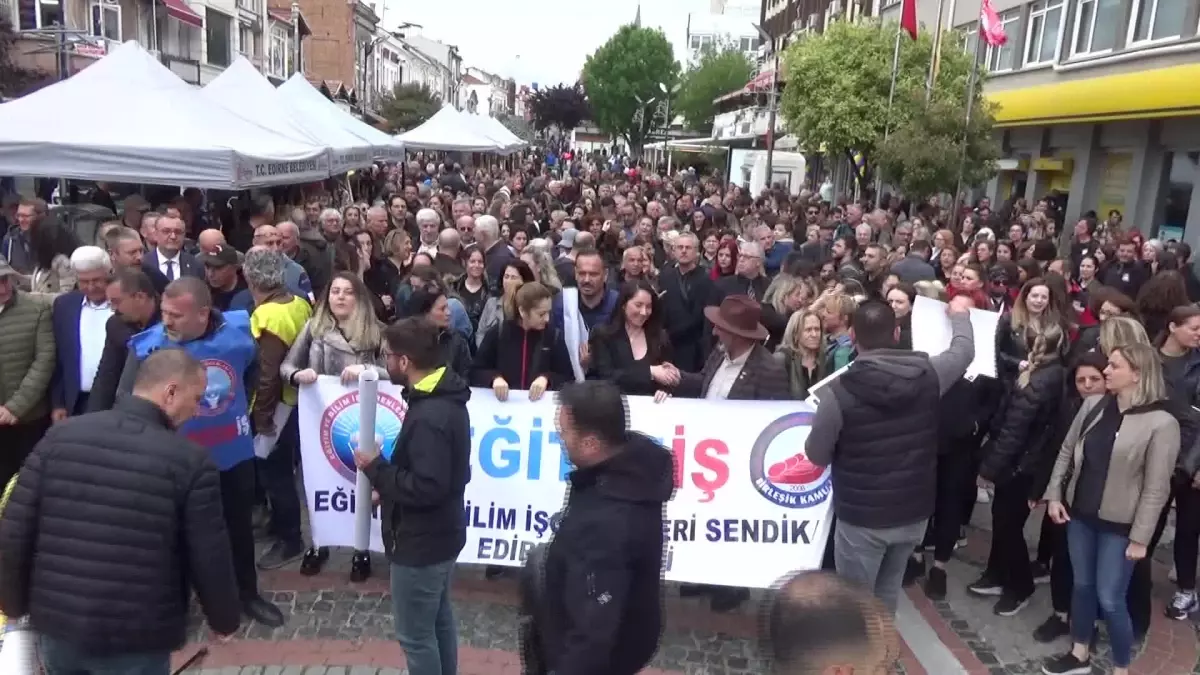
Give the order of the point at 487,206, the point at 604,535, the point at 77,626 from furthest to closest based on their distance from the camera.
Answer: the point at 487,206, the point at 77,626, the point at 604,535

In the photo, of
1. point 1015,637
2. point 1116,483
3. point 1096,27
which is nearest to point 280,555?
point 1015,637

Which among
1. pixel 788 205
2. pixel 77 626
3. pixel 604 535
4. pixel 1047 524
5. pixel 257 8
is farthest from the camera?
pixel 257 8

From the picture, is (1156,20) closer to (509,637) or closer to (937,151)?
(937,151)

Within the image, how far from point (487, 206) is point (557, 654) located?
38.0ft

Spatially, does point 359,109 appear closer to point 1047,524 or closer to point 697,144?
point 697,144

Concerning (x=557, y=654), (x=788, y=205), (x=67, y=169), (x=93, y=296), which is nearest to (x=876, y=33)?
(x=788, y=205)

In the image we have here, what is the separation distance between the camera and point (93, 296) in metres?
5.11

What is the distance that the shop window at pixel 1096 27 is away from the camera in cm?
2013

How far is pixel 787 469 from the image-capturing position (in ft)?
16.5

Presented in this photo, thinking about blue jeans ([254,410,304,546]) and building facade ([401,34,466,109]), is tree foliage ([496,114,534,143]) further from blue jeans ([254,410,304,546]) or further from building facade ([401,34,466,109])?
blue jeans ([254,410,304,546])

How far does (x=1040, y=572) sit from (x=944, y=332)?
79.9 inches

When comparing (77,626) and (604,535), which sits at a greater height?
(604,535)

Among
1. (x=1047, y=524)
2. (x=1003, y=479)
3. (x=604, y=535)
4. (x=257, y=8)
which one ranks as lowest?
(x=1047, y=524)

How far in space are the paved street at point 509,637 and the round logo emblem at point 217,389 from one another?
1.17 m
